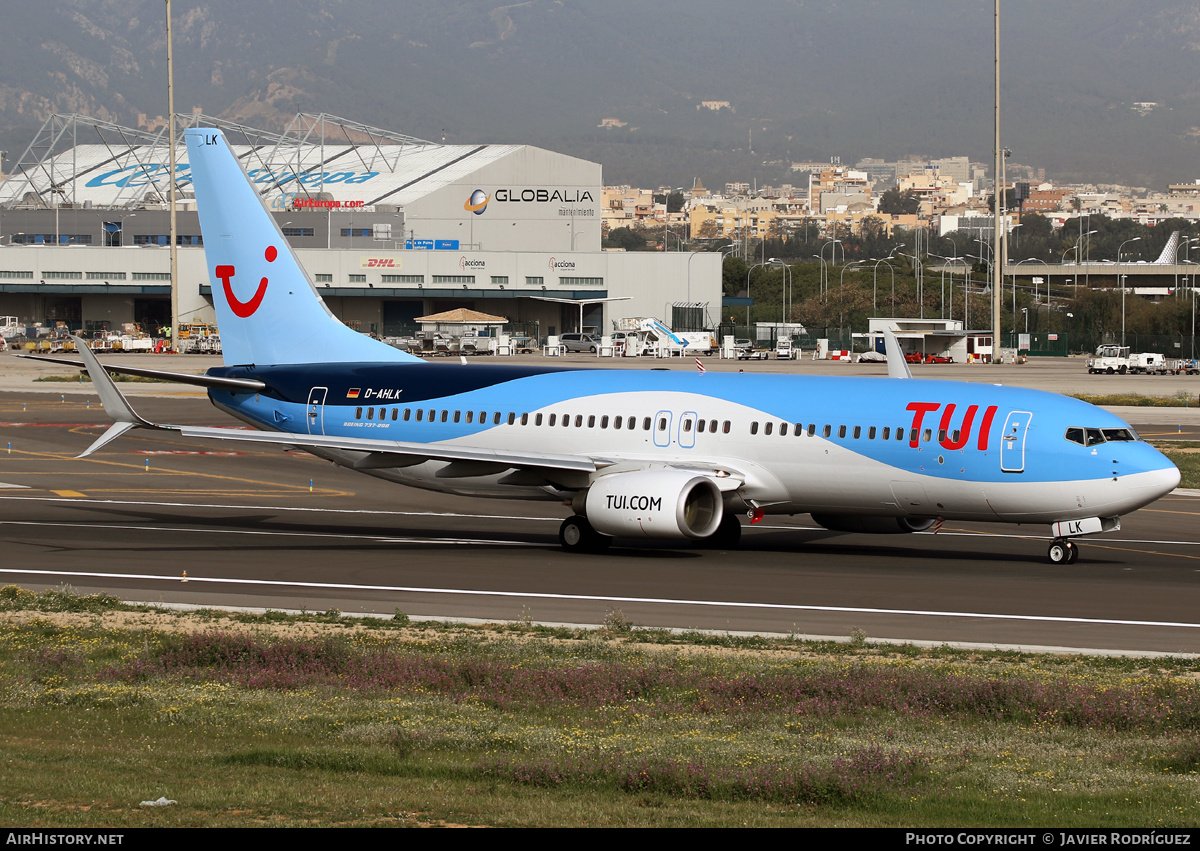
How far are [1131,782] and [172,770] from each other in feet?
30.9

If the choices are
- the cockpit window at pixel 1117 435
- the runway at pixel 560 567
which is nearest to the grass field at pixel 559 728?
the runway at pixel 560 567

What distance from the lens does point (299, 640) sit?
835 inches

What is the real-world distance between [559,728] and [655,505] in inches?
609

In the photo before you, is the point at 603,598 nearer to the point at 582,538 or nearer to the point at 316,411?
the point at 582,538

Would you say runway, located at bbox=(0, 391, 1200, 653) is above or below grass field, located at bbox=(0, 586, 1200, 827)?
below

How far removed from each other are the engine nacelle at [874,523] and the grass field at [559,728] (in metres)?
11.6

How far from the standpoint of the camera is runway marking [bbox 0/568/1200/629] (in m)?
24.5

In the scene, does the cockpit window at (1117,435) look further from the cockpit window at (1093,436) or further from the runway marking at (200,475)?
the runway marking at (200,475)

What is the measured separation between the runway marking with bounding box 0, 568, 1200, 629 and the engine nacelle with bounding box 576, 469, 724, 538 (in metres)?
4.40

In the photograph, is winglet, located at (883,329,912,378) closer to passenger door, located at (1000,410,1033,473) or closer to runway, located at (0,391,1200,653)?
runway, located at (0,391,1200,653)

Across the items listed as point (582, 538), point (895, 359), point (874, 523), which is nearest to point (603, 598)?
point (582, 538)

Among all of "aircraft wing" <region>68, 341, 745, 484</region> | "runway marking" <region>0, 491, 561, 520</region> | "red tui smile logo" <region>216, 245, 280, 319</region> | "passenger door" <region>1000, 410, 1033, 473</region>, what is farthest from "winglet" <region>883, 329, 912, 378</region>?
"red tui smile logo" <region>216, 245, 280, 319</region>

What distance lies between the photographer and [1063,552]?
3128 centimetres

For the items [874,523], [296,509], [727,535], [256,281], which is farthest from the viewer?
[296,509]
